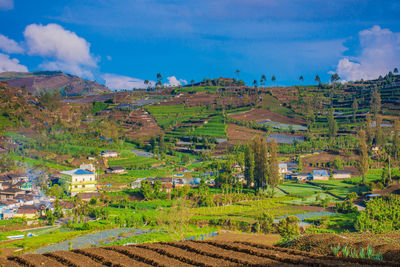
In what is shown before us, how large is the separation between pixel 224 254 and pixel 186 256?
4.84 feet

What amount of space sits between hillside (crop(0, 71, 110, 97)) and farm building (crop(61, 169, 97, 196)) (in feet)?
352

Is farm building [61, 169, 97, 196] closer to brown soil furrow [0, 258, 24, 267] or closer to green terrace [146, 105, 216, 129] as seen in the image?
brown soil furrow [0, 258, 24, 267]

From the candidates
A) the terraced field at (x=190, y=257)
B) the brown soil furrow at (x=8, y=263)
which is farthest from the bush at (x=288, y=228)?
the brown soil furrow at (x=8, y=263)

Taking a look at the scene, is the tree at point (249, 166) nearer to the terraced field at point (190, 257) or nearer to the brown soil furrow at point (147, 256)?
the terraced field at point (190, 257)

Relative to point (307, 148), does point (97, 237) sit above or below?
below

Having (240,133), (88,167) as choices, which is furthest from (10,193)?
(240,133)

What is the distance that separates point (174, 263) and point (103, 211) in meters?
25.1

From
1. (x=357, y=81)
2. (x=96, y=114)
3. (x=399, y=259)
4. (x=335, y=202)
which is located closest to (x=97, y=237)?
(x=399, y=259)

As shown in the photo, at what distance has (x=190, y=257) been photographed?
1401 cm

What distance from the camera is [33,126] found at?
71.9 metres

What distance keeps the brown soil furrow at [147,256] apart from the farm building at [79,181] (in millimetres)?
31963

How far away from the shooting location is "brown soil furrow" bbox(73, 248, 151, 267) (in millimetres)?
13570

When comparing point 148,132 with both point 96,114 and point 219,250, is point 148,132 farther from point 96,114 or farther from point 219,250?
point 219,250

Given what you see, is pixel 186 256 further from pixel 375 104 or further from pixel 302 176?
pixel 375 104
